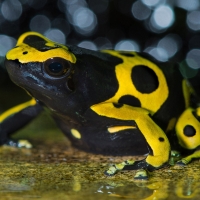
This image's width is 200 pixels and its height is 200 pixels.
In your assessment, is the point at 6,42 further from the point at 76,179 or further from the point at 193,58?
the point at 76,179

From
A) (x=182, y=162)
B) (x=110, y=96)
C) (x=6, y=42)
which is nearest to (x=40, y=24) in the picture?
(x=6, y=42)

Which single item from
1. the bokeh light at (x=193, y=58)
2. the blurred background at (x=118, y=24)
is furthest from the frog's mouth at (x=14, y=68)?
the bokeh light at (x=193, y=58)

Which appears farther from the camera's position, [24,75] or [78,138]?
[78,138]

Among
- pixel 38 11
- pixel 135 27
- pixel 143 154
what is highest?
pixel 38 11

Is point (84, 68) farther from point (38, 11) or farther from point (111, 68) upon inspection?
point (38, 11)

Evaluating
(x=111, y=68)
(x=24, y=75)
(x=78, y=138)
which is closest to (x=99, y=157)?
(x=78, y=138)

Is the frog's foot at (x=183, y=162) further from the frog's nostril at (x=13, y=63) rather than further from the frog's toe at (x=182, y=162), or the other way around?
the frog's nostril at (x=13, y=63)

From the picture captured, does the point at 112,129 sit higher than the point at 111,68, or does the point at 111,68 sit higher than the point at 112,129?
the point at 111,68
